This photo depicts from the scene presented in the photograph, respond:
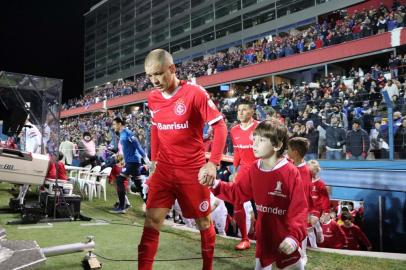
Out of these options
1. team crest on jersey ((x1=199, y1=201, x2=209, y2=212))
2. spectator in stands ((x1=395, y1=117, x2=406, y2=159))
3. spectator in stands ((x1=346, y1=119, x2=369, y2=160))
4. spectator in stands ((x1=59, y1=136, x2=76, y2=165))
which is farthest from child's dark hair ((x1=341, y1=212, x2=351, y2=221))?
spectator in stands ((x1=59, y1=136, x2=76, y2=165))

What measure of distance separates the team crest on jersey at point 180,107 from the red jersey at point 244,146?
2.15m

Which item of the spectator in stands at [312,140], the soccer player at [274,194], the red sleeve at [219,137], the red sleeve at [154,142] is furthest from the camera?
the spectator in stands at [312,140]

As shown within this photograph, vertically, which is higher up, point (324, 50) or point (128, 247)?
point (324, 50)

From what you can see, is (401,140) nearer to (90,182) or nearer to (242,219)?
(242,219)

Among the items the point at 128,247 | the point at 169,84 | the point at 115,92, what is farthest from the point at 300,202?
the point at 115,92

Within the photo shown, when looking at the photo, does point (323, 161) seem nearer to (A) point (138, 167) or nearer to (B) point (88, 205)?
(A) point (138, 167)

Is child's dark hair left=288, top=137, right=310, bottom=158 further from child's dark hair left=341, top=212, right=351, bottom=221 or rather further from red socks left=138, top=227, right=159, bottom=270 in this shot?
child's dark hair left=341, top=212, right=351, bottom=221

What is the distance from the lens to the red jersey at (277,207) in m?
2.70

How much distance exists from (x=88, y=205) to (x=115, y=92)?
122 feet

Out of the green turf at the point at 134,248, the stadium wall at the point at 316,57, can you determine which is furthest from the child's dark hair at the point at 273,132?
the stadium wall at the point at 316,57

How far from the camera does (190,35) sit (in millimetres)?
47094

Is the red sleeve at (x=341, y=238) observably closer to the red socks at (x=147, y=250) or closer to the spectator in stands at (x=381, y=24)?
the red socks at (x=147, y=250)

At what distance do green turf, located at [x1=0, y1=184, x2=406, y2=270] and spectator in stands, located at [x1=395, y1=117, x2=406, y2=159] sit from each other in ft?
12.1

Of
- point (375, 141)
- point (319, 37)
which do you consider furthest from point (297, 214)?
point (319, 37)
